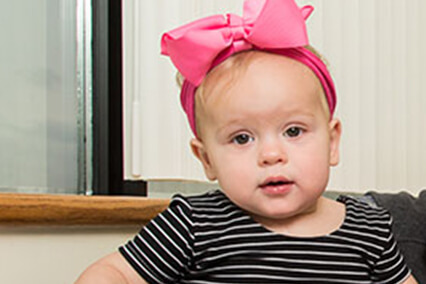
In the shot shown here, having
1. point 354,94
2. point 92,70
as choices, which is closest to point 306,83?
point 92,70

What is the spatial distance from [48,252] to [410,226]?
26.3 inches

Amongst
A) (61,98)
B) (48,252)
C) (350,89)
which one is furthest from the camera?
(350,89)

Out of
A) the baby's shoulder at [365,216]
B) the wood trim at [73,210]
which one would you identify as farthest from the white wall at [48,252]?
the baby's shoulder at [365,216]

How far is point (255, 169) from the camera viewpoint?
97 centimetres

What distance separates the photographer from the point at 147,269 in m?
0.97

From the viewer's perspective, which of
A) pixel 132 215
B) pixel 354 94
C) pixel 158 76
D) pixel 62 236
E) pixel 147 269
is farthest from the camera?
pixel 354 94

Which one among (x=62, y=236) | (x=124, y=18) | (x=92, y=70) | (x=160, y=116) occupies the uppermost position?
(x=124, y=18)

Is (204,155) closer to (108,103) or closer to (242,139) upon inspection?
(242,139)

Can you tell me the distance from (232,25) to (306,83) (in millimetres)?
134

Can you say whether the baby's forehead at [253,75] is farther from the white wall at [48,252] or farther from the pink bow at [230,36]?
the white wall at [48,252]

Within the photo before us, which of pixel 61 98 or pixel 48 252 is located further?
pixel 61 98

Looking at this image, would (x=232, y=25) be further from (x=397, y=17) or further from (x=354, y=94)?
(x=397, y=17)

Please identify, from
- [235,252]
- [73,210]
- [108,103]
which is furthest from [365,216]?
[108,103]

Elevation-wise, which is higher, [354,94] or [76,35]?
[76,35]
